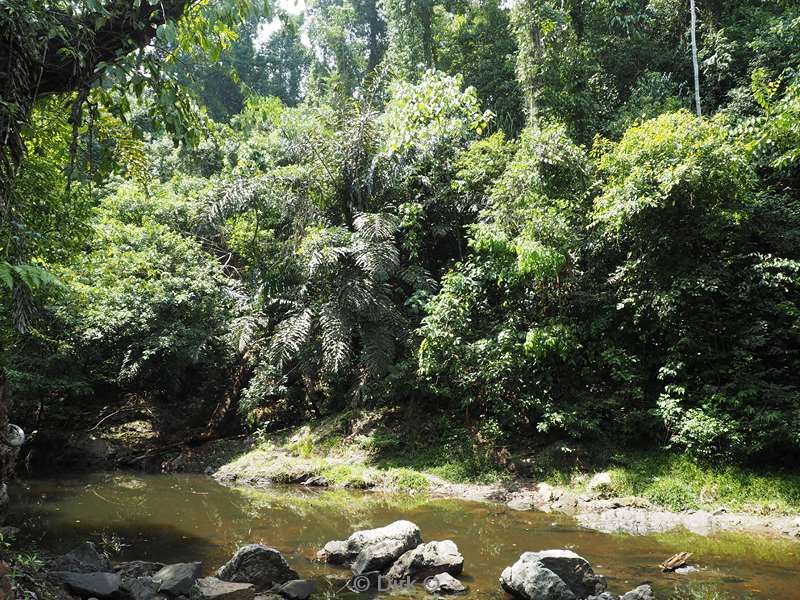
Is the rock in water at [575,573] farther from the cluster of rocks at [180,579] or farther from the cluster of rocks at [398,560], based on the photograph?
the cluster of rocks at [180,579]

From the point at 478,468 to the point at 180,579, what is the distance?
6.24m

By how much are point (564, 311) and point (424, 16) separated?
15912 mm

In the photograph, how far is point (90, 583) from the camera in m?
4.94

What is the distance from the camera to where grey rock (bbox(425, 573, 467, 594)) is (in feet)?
18.6

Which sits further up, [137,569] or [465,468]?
[465,468]

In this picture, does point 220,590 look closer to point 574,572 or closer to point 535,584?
point 535,584

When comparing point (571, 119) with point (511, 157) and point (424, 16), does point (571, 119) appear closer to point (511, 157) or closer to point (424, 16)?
point (511, 157)

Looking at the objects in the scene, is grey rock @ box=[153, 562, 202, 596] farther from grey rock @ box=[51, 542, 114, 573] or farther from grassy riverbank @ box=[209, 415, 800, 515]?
grassy riverbank @ box=[209, 415, 800, 515]

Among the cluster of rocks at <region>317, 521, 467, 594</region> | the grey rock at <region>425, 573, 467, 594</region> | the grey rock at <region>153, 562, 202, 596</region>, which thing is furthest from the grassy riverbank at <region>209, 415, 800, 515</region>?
the grey rock at <region>153, 562, 202, 596</region>

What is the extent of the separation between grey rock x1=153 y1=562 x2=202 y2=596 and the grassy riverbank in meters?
5.29

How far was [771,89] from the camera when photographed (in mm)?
10898

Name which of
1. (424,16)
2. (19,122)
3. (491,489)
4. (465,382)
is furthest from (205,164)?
(19,122)

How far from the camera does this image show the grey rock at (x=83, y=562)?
553cm

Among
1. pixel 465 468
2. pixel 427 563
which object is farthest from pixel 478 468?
pixel 427 563
